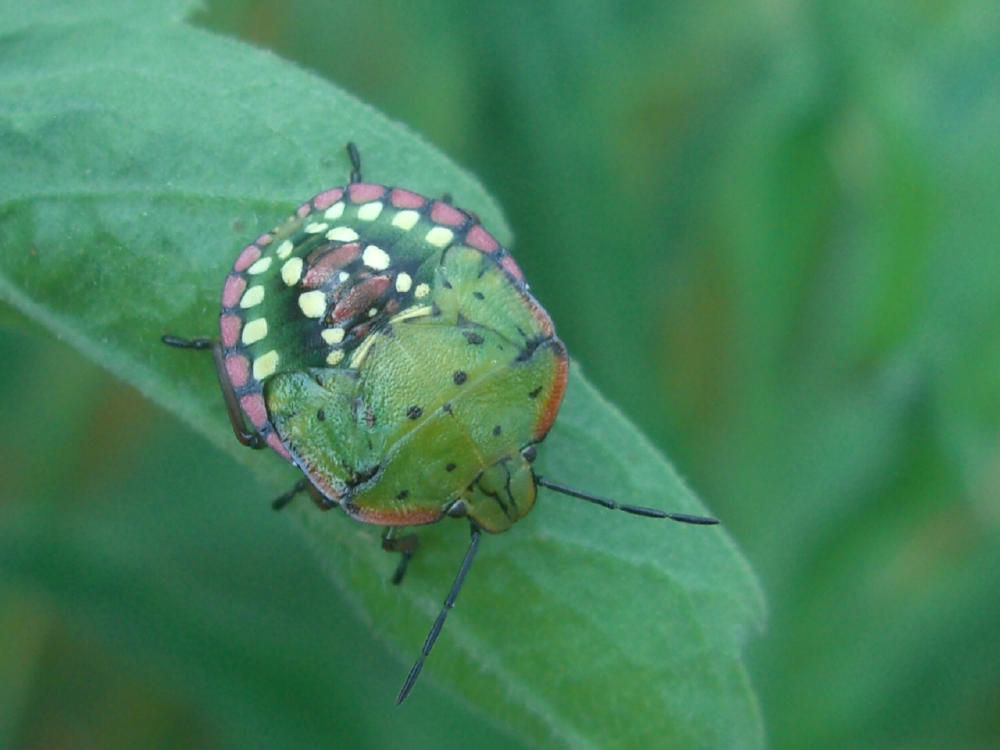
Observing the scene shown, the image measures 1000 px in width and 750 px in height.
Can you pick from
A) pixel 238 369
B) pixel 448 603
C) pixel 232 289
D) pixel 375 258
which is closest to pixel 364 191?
pixel 375 258

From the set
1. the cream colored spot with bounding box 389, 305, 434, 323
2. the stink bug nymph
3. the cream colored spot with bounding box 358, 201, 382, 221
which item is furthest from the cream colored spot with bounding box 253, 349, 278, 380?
the cream colored spot with bounding box 358, 201, 382, 221

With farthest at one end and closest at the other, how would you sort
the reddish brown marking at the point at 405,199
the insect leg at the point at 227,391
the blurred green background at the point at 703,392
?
the blurred green background at the point at 703,392, the reddish brown marking at the point at 405,199, the insect leg at the point at 227,391

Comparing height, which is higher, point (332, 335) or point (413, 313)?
point (413, 313)

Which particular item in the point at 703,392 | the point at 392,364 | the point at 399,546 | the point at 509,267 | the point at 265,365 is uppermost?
the point at 509,267

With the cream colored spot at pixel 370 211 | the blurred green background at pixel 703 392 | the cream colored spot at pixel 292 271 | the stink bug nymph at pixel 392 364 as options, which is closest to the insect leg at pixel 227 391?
the stink bug nymph at pixel 392 364

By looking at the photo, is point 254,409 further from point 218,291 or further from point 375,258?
point 375,258

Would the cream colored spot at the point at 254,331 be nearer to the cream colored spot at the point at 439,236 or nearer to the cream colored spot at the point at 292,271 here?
the cream colored spot at the point at 292,271
